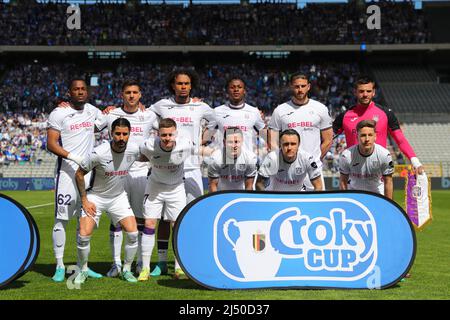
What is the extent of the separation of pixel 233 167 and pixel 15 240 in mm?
2636

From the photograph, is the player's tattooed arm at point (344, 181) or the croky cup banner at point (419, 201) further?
the player's tattooed arm at point (344, 181)

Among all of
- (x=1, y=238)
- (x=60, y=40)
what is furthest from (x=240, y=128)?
(x=60, y=40)

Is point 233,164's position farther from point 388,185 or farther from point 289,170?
point 388,185

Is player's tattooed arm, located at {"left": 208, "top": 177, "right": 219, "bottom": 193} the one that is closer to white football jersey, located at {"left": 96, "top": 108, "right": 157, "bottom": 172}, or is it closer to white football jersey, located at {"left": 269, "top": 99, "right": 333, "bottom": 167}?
white football jersey, located at {"left": 96, "top": 108, "right": 157, "bottom": 172}

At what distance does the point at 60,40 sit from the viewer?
44.9 meters

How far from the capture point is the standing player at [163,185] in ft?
23.1

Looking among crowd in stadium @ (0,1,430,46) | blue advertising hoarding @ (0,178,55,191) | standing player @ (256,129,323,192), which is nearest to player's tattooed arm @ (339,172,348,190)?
standing player @ (256,129,323,192)

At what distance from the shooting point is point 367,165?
709 centimetres

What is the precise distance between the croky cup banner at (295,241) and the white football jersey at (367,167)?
38.1 inches

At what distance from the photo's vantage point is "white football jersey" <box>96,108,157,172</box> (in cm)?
760

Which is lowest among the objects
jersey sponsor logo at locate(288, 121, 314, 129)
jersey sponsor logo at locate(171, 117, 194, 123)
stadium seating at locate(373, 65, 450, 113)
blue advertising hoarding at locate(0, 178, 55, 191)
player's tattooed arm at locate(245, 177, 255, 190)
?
blue advertising hoarding at locate(0, 178, 55, 191)

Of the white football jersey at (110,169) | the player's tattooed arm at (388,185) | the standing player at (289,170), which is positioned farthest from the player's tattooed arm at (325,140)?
the white football jersey at (110,169)

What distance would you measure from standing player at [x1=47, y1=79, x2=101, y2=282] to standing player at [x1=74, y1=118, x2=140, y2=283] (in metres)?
0.33

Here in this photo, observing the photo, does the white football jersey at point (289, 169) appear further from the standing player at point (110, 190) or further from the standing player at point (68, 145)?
the standing player at point (68, 145)
